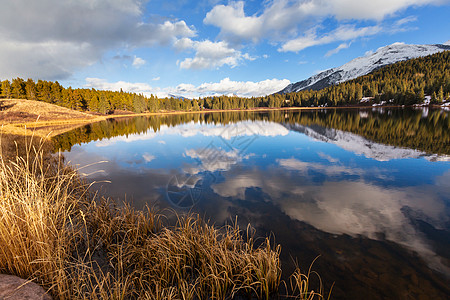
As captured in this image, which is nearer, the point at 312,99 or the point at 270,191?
the point at 270,191

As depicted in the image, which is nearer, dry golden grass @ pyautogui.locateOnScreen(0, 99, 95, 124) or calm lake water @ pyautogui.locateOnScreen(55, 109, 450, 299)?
calm lake water @ pyautogui.locateOnScreen(55, 109, 450, 299)

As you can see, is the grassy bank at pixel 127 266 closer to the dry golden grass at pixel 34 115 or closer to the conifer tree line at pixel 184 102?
the dry golden grass at pixel 34 115

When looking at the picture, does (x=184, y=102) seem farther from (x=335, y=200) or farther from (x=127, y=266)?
(x=127, y=266)

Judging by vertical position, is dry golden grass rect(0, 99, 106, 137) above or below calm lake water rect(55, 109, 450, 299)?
above

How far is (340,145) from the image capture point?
23.8 metres

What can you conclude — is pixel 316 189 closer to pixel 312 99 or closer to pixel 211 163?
pixel 211 163

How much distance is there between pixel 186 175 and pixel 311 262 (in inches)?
417

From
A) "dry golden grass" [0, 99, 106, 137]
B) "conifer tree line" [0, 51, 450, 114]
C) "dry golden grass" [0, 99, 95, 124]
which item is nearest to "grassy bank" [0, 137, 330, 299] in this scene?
"dry golden grass" [0, 99, 106, 137]

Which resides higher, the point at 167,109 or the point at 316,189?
the point at 167,109

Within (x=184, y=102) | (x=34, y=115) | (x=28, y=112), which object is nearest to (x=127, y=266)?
(x=34, y=115)

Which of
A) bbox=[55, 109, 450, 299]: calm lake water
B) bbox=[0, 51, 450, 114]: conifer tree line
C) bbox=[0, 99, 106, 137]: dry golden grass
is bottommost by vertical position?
bbox=[55, 109, 450, 299]: calm lake water

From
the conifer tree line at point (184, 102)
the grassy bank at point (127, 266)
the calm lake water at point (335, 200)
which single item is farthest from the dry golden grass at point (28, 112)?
the grassy bank at point (127, 266)

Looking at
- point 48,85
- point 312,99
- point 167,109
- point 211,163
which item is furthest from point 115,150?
point 312,99

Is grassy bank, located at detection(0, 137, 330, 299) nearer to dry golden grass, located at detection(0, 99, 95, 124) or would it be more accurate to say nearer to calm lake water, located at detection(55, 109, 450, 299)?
calm lake water, located at detection(55, 109, 450, 299)
